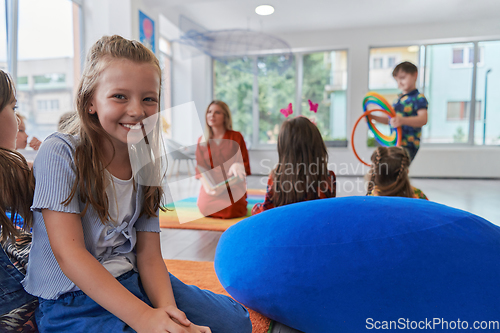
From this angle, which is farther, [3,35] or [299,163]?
[3,35]

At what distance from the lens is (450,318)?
84 cm

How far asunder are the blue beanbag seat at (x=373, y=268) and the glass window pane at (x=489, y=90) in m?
6.01

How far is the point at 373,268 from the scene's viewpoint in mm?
877

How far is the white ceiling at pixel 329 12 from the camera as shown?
491 centimetres

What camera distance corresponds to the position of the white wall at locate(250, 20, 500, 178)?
5.62m

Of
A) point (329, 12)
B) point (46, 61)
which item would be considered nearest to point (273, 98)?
point (329, 12)

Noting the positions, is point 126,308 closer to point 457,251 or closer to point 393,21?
point 457,251

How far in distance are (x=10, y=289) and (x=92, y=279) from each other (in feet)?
0.80

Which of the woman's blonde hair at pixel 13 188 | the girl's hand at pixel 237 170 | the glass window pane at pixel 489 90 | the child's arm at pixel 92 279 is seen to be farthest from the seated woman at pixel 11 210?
the glass window pane at pixel 489 90

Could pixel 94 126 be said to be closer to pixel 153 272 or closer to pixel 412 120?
pixel 153 272

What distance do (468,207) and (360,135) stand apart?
3.11 metres

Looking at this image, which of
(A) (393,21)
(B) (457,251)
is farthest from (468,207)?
Answer: (A) (393,21)

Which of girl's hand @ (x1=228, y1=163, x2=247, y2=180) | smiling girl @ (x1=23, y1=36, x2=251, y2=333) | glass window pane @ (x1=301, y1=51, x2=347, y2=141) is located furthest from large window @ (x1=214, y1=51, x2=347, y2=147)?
smiling girl @ (x1=23, y1=36, x2=251, y2=333)

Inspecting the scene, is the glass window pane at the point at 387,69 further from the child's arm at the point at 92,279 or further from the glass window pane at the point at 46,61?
the child's arm at the point at 92,279
